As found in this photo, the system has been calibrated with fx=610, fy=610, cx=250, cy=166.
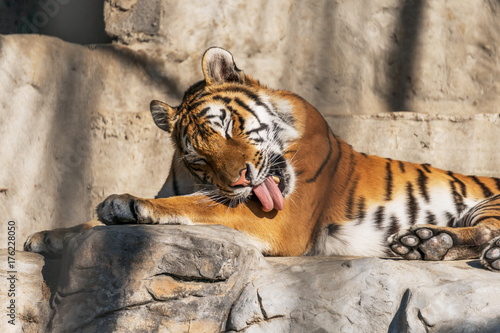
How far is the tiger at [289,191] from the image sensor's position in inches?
98.4

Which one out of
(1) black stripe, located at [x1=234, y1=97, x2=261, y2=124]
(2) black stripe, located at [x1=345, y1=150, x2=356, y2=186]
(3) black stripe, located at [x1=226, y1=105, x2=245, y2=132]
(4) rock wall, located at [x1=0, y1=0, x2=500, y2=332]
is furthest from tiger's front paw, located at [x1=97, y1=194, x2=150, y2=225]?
(2) black stripe, located at [x1=345, y1=150, x2=356, y2=186]

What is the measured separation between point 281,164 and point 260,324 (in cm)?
86

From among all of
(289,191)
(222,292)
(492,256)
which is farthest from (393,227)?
(222,292)

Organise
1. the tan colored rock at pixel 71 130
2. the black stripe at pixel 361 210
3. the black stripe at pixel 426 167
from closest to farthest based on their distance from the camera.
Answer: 1. the black stripe at pixel 361 210
2. the tan colored rock at pixel 71 130
3. the black stripe at pixel 426 167

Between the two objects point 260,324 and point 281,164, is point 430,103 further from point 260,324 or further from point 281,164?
point 260,324

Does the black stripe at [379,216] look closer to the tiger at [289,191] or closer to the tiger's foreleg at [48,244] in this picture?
A: the tiger at [289,191]

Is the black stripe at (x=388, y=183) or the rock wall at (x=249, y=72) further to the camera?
the rock wall at (x=249, y=72)

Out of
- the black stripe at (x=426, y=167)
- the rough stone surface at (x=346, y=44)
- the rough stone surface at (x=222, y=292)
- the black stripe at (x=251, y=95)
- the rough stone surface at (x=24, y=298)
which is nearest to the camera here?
the rough stone surface at (x=222, y=292)

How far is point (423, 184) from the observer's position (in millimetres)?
3273

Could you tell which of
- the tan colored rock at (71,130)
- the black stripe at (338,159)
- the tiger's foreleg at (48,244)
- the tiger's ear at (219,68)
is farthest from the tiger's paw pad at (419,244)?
the tan colored rock at (71,130)

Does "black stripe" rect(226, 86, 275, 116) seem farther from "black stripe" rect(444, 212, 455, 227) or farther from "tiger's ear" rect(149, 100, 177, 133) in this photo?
"black stripe" rect(444, 212, 455, 227)

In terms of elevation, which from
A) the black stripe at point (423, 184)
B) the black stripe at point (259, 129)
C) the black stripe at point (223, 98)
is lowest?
the black stripe at point (423, 184)

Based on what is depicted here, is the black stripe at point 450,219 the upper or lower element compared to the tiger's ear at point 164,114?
lower

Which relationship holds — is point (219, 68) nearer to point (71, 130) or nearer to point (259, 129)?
point (259, 129)
